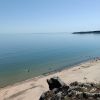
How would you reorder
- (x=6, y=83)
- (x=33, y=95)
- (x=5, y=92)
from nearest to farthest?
(x=33, y=95) → (x=5, y=92) → (x=6, y=83)

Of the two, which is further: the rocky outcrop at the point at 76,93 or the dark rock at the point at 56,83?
the dark rock at the point at 56,83

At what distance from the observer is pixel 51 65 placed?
51.7 meters

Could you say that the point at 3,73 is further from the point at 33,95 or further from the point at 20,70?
the point at 33,95

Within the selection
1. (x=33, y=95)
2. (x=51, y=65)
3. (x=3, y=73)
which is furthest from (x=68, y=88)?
(x=51, y=65)

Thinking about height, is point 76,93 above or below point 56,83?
above

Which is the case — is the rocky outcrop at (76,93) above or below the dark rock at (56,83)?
above

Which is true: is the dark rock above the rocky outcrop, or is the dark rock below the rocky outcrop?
below

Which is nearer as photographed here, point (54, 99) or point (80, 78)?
point (54, 99)

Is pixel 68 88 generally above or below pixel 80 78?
above

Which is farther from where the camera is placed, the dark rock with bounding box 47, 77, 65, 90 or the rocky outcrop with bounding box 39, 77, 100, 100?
the dark rock with bounding box 47, 77, 65, 90

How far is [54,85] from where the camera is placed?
1908 cm

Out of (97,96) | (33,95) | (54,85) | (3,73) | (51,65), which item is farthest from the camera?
(51,65)

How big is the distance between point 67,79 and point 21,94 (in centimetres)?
900

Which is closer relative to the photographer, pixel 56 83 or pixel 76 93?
pixel 76 93
